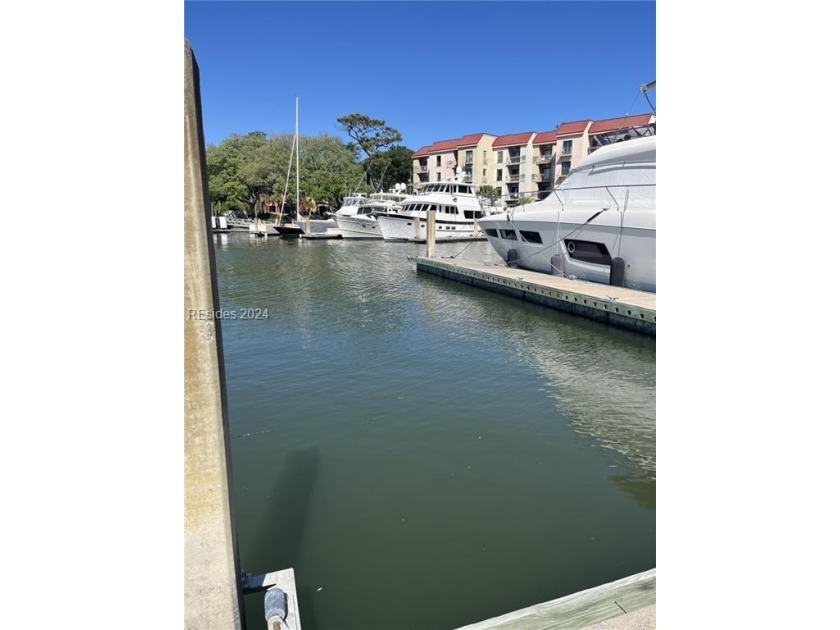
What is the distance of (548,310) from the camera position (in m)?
15.3

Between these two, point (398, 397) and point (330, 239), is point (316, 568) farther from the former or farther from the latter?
point (330, 239)

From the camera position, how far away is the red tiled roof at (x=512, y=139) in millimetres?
55381

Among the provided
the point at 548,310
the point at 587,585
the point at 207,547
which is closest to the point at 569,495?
the point at 587,585

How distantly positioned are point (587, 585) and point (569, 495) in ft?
4.52

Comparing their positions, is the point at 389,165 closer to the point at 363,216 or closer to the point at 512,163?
the point at 512,163

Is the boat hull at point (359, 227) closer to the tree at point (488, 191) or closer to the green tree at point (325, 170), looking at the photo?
the green tree at point (325, 170)

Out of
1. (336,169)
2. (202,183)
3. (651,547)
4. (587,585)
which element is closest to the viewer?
(202,183)

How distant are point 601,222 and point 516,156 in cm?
4383

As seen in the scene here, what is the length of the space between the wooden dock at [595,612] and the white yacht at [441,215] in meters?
36.9

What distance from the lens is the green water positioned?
163 inches

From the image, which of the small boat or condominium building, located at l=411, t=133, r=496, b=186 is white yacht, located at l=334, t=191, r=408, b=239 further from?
condominium building, located at l=411, t=133, r=496, b=186

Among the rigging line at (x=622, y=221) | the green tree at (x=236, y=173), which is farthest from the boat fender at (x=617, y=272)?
the green tree at (x=236, y=173)

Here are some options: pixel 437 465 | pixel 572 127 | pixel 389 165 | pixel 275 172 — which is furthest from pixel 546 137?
pixel 437 465

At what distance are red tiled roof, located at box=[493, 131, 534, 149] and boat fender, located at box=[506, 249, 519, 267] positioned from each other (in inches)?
1506
